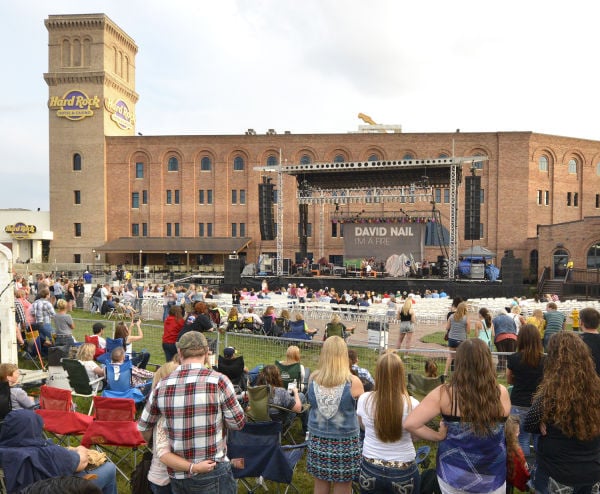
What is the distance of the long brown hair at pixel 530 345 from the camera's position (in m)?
4.77

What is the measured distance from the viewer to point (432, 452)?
241 inches

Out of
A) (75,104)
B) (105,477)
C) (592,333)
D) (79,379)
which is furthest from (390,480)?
(75,104)

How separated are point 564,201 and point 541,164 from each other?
3834 mm

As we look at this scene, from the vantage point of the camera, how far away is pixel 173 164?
43875 mm

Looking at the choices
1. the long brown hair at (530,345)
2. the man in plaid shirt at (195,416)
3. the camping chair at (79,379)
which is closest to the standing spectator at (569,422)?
the long brown hair at (530,345)

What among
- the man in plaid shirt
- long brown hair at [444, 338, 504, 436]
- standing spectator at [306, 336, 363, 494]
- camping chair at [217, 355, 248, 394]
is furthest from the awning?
long brown hair at [444, 338, 504, 436]

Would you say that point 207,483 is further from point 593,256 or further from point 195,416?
point 593,256

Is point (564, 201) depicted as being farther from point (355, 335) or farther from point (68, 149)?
point (68, 149)

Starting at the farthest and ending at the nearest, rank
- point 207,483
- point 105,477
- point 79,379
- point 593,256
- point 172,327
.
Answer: point 593,256 → point 172,327 → point 79,379 → point 105,477 → point 207,483

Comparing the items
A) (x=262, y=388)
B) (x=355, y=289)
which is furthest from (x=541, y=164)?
(x=262, y=388)

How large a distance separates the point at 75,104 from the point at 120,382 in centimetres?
4209

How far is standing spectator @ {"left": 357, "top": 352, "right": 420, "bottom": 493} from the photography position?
11.9 ft

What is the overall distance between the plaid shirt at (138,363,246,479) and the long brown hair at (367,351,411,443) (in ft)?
3.34

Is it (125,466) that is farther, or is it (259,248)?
(259,248)
